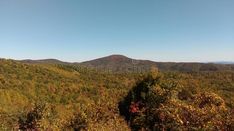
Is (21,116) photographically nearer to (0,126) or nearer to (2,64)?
(0,126)

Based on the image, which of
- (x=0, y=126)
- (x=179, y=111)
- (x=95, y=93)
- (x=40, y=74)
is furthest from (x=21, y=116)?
(x=40, y=74)

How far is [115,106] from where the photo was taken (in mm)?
35938

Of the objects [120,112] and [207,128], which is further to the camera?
[120,112]

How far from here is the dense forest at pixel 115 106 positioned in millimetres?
14554

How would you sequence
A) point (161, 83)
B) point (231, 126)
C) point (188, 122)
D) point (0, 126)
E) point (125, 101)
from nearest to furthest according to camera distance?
point (231, 126) → point (188, 122) → point (0, 126) → point (161, 83) → point (125, 101)

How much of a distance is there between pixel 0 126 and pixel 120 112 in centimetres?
1983

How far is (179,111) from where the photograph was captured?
14.9 meters

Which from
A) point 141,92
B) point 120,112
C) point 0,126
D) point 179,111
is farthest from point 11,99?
point 179,111

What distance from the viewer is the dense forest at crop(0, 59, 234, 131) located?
14.6m

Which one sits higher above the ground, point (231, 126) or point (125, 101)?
point (231, 126)

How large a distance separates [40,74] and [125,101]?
40.4 metres

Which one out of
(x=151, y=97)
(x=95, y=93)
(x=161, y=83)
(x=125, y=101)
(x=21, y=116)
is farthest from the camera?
(x=95, y=93)

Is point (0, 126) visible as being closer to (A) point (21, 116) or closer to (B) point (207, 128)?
(A) point (21, 116)

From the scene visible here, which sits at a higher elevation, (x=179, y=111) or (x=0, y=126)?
(x=179, y=111)
